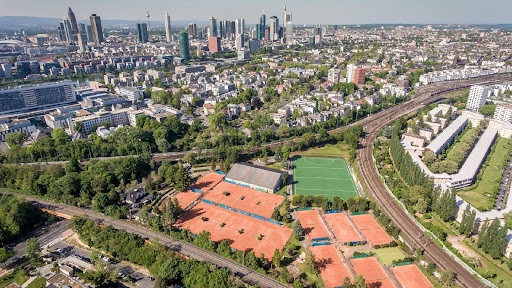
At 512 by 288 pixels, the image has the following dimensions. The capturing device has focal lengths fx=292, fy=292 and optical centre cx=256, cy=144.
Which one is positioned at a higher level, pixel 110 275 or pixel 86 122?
pixel 86 122

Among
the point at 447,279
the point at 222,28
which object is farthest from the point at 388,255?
the point at 222,28

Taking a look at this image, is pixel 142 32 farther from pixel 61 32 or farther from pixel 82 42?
pixel 61 32

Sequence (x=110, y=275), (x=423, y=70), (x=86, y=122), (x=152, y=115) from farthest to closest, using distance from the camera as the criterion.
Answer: (x=423, y=70)
(x=152, y=115)
(x=86, y=122)
(x=110, y=275)

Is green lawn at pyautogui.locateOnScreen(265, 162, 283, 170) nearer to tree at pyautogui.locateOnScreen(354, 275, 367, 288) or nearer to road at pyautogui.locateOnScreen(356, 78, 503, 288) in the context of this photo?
road at pyautogui.locateOnScreen(356, 78, 503, 288)

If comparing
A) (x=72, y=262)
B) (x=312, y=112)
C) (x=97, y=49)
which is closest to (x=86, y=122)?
(x=72, y=262)

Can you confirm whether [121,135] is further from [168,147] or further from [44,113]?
[44,113]

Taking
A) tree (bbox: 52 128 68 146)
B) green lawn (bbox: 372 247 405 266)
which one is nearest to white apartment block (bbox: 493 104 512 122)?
green lawn (bbox: 372 247 405 266)
